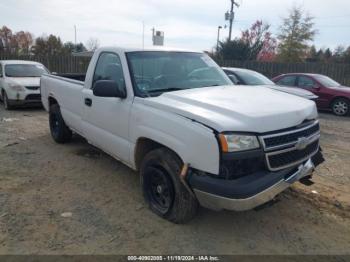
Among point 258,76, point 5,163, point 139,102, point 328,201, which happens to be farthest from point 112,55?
point 258,76

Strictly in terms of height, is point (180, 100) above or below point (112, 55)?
below

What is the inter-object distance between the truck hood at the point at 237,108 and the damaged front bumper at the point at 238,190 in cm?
45

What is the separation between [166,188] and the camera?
12.4 ft

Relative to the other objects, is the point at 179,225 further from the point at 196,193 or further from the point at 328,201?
the point at 328,201

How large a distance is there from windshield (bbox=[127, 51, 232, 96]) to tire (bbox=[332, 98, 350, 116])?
9.00 m

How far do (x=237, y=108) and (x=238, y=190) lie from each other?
2.66 ft

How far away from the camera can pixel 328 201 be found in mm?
4418

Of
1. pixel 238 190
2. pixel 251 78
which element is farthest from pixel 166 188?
pixel 251 78

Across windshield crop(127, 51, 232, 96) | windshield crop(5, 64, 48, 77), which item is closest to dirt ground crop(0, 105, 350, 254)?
windshield crop(127, 51, 232, 96)

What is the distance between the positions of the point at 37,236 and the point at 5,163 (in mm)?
2738

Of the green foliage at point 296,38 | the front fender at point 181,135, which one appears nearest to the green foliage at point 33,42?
the green foliage at point 296,38

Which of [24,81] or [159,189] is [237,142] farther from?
[24,81]

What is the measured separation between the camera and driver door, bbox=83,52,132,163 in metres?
4.31

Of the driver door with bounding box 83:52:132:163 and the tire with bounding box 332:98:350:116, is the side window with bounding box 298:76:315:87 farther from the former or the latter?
the driver door with bounding box 83:52:132:163
